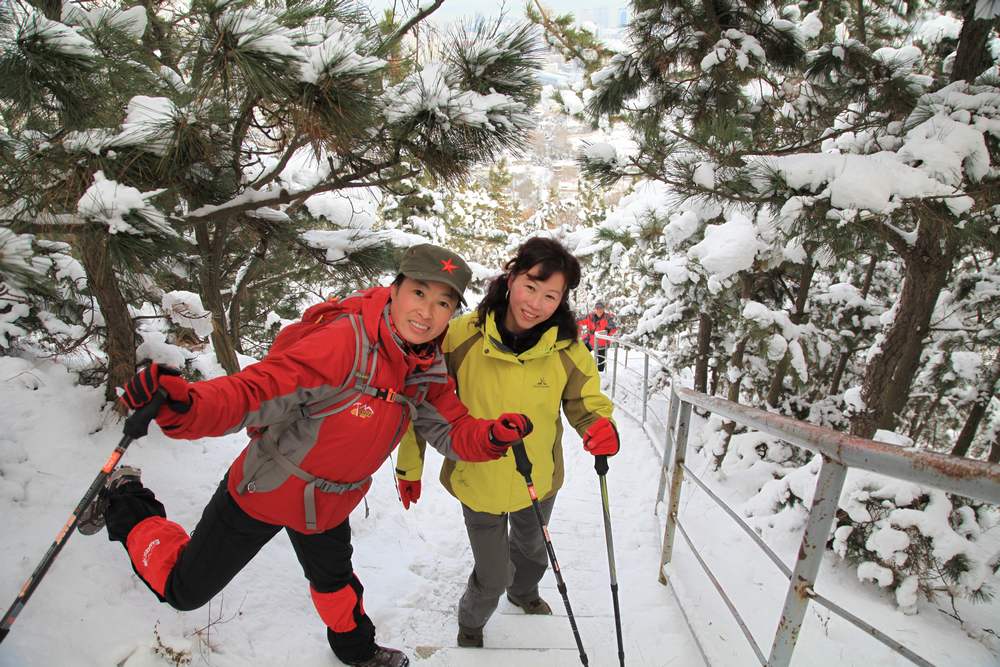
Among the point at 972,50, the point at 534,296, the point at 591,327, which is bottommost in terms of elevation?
the point at 591,327

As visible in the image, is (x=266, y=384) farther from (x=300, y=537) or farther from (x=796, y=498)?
(x=796, y=498)

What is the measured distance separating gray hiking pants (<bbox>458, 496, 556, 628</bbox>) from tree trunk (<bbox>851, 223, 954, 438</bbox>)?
3.54 meters

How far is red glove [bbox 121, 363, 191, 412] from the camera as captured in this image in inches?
55.0

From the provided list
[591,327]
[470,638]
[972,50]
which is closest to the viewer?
[470,638]

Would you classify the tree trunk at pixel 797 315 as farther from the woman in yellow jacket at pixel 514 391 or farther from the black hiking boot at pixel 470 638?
the black hiking boot at pixel 470 638

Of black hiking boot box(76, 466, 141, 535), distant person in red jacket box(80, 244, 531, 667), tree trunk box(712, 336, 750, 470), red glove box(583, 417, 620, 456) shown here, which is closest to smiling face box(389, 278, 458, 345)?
distant person in red jacket box(80, 244, 531, 667)

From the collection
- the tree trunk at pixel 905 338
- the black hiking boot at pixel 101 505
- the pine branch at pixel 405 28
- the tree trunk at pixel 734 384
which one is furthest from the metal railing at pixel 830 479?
the tree trunk at pixel 734 384

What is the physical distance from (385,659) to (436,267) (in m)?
1.81

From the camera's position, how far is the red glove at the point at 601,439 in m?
2.23

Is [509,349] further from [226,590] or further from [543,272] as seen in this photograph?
[226,590]

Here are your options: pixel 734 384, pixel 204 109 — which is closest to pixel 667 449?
pixel 204 109

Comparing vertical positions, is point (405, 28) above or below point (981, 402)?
above

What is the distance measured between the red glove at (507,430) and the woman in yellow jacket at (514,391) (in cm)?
22

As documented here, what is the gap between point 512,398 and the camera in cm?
224
